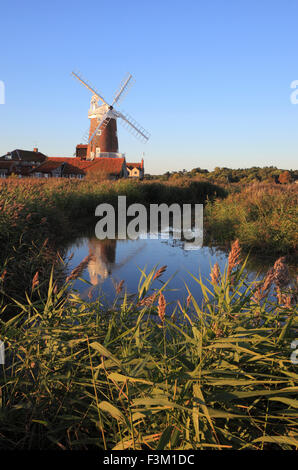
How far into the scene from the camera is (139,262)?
778cm

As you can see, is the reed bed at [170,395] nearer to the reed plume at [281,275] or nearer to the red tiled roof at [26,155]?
the reed plume at [281,275]

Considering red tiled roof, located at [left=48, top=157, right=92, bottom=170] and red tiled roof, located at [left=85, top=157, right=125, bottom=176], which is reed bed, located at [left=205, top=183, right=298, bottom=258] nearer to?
red tiled roof, located at [left=85, top=157, right=125, bottom=176]

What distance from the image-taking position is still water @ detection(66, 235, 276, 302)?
18.9 feet

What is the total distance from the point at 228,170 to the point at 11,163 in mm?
33814

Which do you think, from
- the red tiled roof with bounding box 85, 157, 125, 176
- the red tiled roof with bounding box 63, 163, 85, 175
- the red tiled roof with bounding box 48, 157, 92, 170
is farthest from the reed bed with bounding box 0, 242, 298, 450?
the red tiled roof with bounding box 48, 157, 92, 170

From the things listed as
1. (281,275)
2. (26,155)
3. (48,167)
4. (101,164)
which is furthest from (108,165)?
(281,275)

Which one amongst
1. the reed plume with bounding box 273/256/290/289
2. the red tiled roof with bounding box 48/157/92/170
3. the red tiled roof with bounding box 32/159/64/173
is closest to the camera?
the reed plume with bounding box 273/256/290/289

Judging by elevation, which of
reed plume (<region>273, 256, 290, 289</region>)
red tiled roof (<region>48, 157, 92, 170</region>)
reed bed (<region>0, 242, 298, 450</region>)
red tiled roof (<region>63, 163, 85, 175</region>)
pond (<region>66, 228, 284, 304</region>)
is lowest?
pond (<region>66, 228, 284, 304</region>)

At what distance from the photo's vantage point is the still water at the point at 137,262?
5758mm

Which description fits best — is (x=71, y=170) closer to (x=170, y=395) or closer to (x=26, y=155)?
(x=26, y=155)


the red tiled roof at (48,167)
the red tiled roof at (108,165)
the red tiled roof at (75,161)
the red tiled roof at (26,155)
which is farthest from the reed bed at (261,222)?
the red tiled roof at (26,155)

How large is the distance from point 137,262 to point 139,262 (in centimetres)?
5
